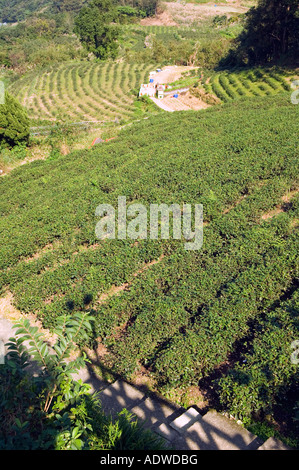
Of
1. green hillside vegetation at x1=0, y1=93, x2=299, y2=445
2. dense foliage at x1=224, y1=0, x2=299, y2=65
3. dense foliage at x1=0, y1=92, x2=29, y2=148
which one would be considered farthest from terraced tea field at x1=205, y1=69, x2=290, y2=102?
dense foliage at x1=0, y1=92, x2=29, y2=148

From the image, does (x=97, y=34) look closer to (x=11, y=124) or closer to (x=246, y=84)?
(x=246, y=84)

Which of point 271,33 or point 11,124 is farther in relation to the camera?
point 271,33

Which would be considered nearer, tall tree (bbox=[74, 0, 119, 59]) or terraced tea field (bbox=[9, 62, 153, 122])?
terraced tea field (bbox=[9, 62, 153, 122])

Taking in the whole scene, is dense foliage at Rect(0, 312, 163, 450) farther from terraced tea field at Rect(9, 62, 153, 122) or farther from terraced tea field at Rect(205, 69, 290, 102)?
terraced tea field at Rect(205, 69, 290, 102)

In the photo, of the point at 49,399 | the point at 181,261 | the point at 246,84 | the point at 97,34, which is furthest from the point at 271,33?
the point at 49,399

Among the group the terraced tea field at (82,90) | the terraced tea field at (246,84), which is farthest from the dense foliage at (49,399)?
the terraced tea field at (246,84)
